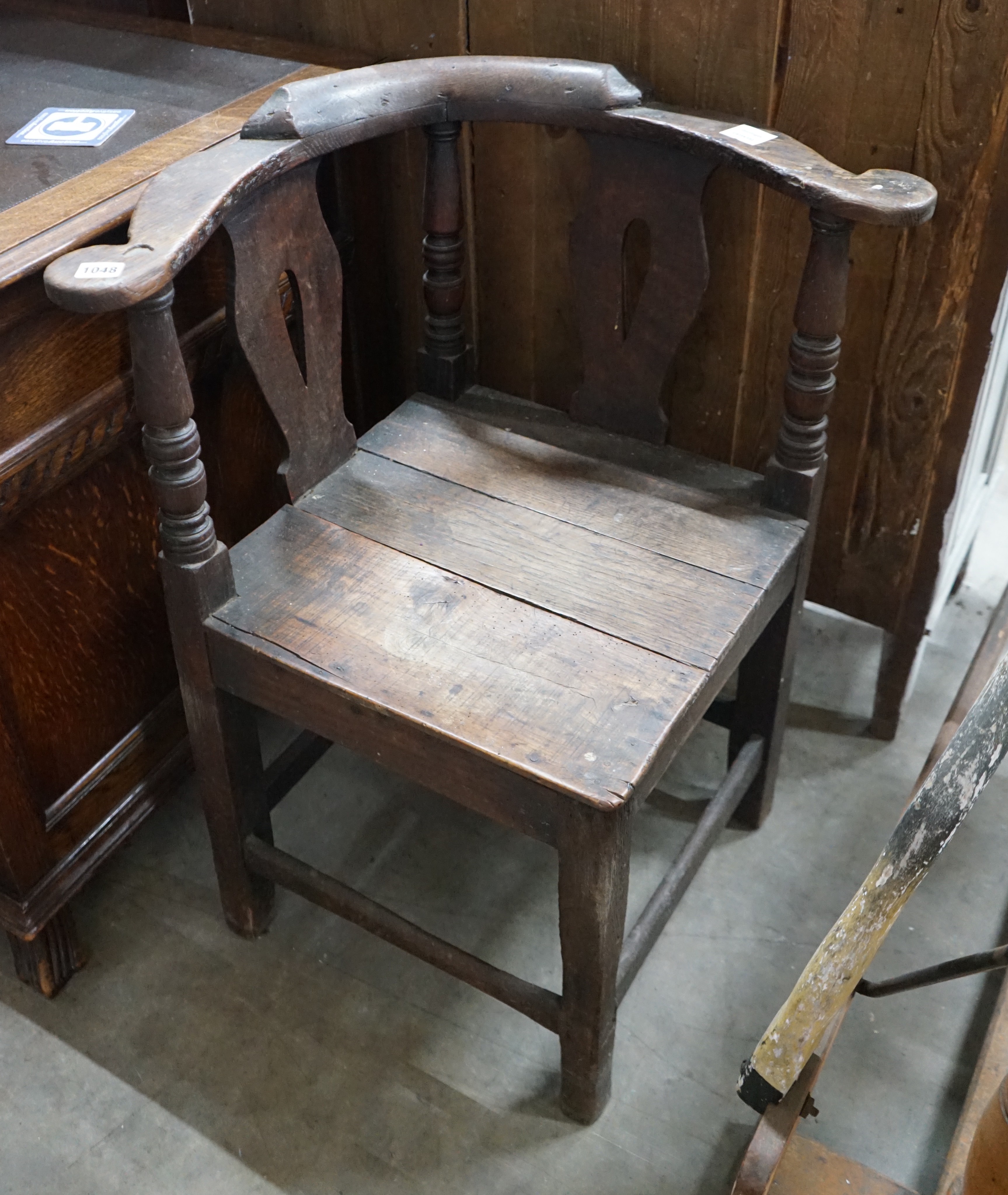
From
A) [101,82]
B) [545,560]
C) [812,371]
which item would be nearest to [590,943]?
[545,560]

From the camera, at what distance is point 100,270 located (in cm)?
106

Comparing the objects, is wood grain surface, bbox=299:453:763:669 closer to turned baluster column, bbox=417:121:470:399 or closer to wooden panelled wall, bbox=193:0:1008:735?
turned baluster column, bbox=417:121:470:399

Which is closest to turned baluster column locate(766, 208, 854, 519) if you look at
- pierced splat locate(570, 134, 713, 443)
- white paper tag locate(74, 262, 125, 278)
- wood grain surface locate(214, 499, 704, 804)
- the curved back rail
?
the curved back rail

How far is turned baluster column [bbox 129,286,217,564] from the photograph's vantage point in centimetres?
113

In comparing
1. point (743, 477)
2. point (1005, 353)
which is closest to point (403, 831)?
point (743, 477)

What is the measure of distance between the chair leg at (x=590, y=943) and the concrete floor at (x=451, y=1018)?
8cm

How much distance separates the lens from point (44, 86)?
1566 mm

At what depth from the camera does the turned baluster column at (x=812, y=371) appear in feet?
4.20

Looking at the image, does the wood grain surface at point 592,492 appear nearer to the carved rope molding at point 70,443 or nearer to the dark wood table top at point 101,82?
the carved rope molding at point 70,443

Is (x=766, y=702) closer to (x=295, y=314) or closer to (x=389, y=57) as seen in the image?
(x=295, y=314)

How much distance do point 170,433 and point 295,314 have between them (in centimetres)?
38

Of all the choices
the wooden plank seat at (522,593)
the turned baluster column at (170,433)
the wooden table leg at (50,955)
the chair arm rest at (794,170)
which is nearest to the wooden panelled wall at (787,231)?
the chair arm rest at (794,170)

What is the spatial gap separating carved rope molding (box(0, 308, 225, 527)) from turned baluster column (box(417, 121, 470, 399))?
0.31 m

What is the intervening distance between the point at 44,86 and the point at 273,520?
67cm
